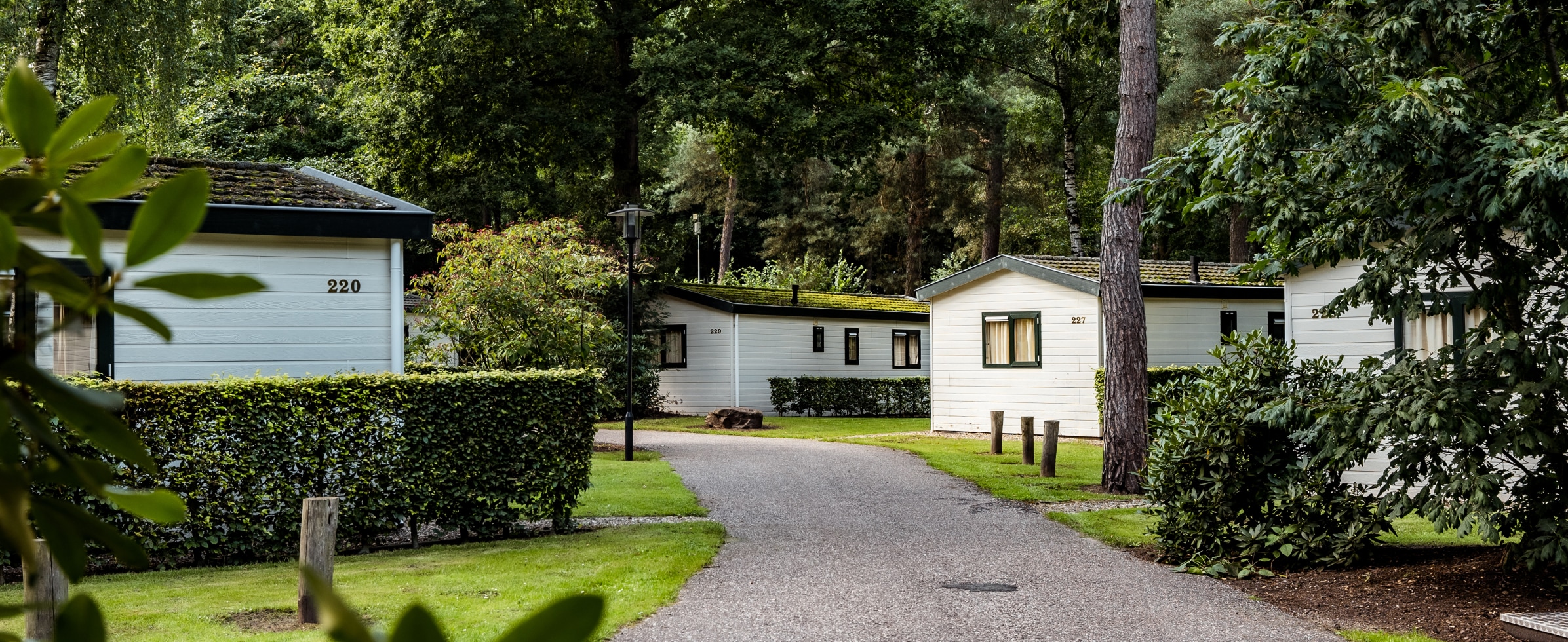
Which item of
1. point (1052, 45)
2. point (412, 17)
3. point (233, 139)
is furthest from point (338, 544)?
point (233, 139)

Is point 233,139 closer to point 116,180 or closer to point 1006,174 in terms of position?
point 1006,174

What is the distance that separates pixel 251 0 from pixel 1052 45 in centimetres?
2149

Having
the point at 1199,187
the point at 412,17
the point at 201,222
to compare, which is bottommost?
the point at 201,222

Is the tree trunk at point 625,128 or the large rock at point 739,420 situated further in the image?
the tree trunk at point 625,128

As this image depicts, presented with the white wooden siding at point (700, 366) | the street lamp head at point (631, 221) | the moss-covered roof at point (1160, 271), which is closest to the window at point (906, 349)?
the white wooden siding at point (700, 366)

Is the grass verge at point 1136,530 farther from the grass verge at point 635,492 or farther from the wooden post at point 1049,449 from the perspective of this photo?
the grass verge at point 635,492

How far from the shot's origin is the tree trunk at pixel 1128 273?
1192cm

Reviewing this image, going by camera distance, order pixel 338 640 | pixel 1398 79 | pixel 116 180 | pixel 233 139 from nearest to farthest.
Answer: pixel 338 640 → pixel 116 180 → pixel 1398 79 → pixel 233 139

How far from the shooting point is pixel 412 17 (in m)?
20.5

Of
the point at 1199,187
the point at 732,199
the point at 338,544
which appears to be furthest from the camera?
the point at 732,199

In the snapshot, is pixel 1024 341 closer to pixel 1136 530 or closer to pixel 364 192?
pixel 1136 530

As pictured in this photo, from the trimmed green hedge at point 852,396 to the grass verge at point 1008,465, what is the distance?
6.68 metres

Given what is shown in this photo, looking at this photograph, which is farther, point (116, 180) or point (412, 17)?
point (412, 17)

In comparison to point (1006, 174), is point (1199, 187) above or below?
below
